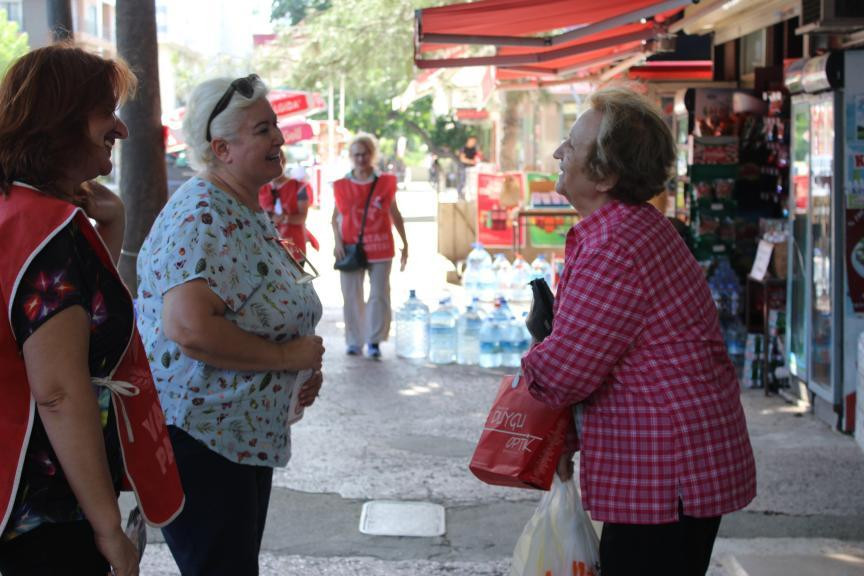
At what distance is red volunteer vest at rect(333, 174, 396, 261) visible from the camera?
1021 centimetres

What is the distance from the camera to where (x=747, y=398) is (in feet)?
27.8

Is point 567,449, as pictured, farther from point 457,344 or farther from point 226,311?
point 457,344

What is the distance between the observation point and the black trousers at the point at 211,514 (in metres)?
2.96

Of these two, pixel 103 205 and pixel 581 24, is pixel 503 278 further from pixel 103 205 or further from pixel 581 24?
pixel 103 205

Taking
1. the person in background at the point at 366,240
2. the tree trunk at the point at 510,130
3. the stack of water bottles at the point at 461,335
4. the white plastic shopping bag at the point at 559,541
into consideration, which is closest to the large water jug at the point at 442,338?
the stack of water bottles at the point at 461,335

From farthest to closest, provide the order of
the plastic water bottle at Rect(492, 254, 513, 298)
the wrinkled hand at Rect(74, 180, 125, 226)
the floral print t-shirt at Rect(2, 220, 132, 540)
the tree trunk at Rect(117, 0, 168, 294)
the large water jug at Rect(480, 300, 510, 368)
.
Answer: the plastic water bottle at Rect(492, 254, 513, 298) → the large water jug at Rect(480, 300, 510, 368) → the tree trunk at Rect(117, 0, 168, 294) → the wrinkled hand at Rect(74, 180, 125, 226) → the floral print t-shirt at Rect(2, 220, 132, 540)

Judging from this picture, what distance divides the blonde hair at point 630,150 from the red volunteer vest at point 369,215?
732cm

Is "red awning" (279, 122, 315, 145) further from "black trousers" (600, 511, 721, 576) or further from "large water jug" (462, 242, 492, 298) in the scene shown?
"black trousers" (600, 511, 721, 576)

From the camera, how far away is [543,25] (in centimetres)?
975

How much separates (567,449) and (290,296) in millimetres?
840

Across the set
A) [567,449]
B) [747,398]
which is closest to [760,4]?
[747,398]

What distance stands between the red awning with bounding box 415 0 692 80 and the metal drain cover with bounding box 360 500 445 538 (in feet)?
12.0

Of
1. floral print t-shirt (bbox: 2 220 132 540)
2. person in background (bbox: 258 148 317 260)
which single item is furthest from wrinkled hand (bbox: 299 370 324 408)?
person in background (bbox: 258 148 317 260)

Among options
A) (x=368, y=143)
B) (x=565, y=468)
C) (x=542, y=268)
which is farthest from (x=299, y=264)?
(x=542, y=268)
